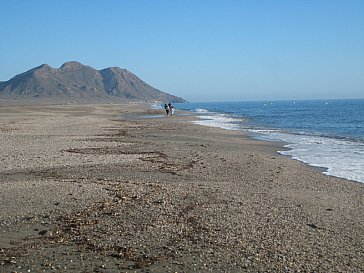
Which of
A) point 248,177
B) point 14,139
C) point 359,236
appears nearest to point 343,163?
point 248,177

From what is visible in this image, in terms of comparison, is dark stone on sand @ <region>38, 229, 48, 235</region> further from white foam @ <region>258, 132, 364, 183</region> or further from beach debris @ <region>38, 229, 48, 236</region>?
white foam @ <region>258, 132, 364, 183</region>

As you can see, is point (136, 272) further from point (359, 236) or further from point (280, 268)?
point (359, 236)

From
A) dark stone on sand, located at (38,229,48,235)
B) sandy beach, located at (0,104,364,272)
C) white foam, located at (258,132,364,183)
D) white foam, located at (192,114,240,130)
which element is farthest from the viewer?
white foam, located at (192,114,240,130)

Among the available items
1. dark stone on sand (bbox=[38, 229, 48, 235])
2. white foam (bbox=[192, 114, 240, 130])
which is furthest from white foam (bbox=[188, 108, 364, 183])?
white foam (bbox=[192, 114, 240, 130])

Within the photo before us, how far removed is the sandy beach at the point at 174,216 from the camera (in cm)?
727

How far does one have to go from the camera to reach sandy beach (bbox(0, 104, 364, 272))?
7266mm

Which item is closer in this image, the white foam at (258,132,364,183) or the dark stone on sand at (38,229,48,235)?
the dark stone on sand at (38,229,48,235)

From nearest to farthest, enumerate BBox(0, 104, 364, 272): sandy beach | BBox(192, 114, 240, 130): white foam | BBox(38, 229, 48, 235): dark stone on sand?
BBox(0, 104, 364, 272): sandy beach
BBox(38, 229, 48, 235): dark stone on sand
BBox(192, 114, 240, 130): white foam

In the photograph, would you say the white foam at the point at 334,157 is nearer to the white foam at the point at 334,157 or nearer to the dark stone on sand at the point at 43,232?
the white foam at the point at 334,157

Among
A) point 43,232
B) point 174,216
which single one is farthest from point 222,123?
point 43,232

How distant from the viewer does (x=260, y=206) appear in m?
10.8

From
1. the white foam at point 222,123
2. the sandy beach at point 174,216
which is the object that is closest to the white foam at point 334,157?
the sandy beach at point 174,216

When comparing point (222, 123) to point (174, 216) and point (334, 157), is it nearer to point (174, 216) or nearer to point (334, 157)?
point (334, 157)

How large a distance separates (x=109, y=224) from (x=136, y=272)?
2436mm
